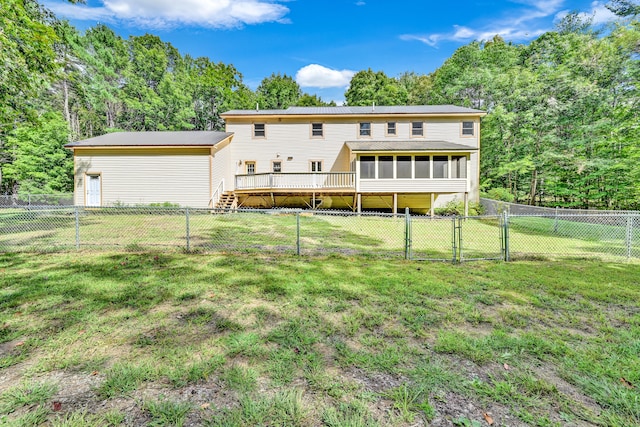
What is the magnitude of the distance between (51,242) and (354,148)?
44.2 feet

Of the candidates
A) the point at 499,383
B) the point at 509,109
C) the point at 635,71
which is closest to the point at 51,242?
the point at 499,383

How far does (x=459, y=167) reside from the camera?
1686cm

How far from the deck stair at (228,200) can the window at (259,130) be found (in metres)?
4.34

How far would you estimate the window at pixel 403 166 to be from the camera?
54.5 feet

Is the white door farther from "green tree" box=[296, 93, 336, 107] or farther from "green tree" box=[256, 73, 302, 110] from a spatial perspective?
"green tree" box=[296, 93, 336, 107]

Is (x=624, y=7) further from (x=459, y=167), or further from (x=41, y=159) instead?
(x=41, y=159)

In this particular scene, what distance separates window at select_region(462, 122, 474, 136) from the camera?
18547 millimetres

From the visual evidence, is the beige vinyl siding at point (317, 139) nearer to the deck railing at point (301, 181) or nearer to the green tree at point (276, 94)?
the deck railing at point (301, 181)

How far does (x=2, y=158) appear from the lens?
2269 centimetres

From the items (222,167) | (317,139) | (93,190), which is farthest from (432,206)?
(93,190)

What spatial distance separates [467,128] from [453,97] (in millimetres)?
12797

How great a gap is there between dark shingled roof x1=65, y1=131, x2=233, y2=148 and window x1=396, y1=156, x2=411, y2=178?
412 inches

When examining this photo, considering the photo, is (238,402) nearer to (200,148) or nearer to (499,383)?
(499,383)

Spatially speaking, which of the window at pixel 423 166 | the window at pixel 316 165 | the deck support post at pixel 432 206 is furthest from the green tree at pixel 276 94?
the deck support post at pixel 432 206
